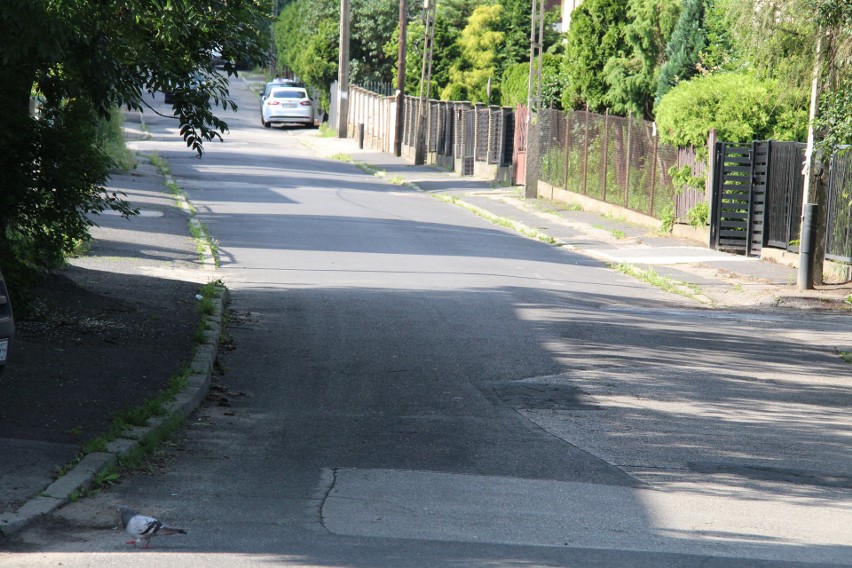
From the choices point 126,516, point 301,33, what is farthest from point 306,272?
point 301,33

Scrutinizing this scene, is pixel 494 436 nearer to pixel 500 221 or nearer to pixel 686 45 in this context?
pixel 500 221

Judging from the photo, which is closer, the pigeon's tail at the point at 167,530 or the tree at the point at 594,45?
the pigeon's tail at the point at 167,530

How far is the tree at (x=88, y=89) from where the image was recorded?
8539 mm

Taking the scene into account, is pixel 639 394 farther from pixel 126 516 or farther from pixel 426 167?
pixel 426 167

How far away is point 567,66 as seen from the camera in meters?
32.2

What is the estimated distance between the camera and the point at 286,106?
56.0m

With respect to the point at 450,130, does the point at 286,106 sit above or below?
above

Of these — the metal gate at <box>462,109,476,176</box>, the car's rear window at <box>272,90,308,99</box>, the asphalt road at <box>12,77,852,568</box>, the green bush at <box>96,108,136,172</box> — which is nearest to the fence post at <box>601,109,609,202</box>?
the asphalt road at <box>12,77,852,568</box>

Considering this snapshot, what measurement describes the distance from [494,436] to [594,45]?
23220 mm

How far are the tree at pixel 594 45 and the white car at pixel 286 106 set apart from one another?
88.3ft

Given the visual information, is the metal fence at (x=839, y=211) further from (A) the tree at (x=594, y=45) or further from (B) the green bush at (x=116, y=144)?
(B) the green bush at (x=116, y=144)

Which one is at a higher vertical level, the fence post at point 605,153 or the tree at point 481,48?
the tree at point 481,48

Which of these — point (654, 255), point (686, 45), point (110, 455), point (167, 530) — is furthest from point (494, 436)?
point (686, 45)

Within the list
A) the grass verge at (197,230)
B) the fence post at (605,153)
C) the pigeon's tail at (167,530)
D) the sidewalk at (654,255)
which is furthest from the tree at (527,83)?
the pigeon's tail at (167,530)
